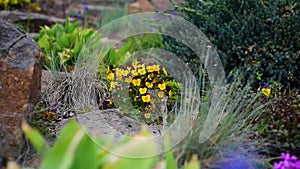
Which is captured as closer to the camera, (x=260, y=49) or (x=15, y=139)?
(x=15, y=139)

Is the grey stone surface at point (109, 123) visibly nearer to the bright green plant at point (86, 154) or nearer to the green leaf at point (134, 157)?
the bright green plant at point (86, 154)

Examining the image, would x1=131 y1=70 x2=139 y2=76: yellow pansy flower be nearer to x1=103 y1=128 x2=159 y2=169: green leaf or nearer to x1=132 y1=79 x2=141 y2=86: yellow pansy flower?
x1=132 y1=79 x2=141 y2=86: yellow pansy flower

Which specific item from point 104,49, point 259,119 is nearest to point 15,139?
point 259,119

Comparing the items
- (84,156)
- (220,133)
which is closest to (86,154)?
(84,156)

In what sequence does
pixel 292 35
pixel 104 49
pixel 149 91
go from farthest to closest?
pixel 104 49
pixel 292 35
pixel 149 91

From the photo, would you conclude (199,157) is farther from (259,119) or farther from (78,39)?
(78,39)
